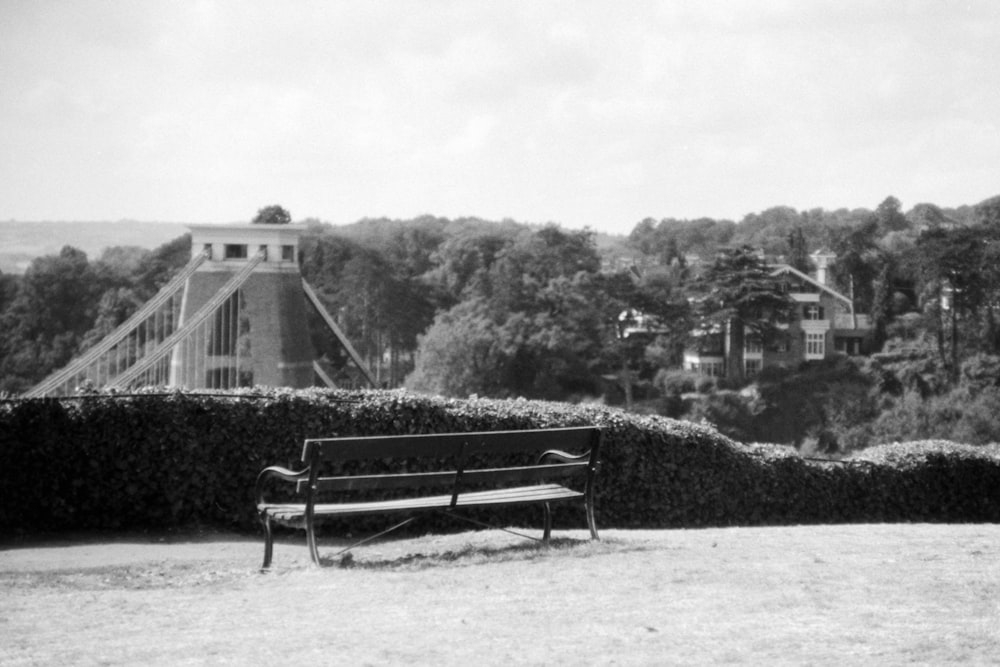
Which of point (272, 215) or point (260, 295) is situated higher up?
point (272, 215)

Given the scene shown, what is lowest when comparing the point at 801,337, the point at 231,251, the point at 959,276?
the point at 801,337

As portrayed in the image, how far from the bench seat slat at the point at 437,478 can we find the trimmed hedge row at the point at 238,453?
8.26 feet

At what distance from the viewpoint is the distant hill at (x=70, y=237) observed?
189ft

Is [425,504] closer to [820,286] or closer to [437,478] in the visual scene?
[437,478]

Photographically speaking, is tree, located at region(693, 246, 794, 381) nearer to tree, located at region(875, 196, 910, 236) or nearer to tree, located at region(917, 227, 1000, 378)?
tree, located at region(917, 227, 1000, 378)

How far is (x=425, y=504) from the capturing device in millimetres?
8070

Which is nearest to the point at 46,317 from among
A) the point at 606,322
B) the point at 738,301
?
the point at 606,322

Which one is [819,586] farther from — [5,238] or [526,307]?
[526,307]

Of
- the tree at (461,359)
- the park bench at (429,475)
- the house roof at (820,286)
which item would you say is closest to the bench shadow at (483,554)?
the park bench at (429,475)

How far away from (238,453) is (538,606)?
17.5 feet

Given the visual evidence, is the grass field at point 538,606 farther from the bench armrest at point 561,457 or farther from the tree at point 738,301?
the tree at point 738,301

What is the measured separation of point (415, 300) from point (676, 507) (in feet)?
206

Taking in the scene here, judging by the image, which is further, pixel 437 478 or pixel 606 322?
pixel 606 322

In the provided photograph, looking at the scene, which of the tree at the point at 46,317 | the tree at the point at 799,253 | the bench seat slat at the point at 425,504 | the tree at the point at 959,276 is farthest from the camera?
the tree at the point at 799,253
